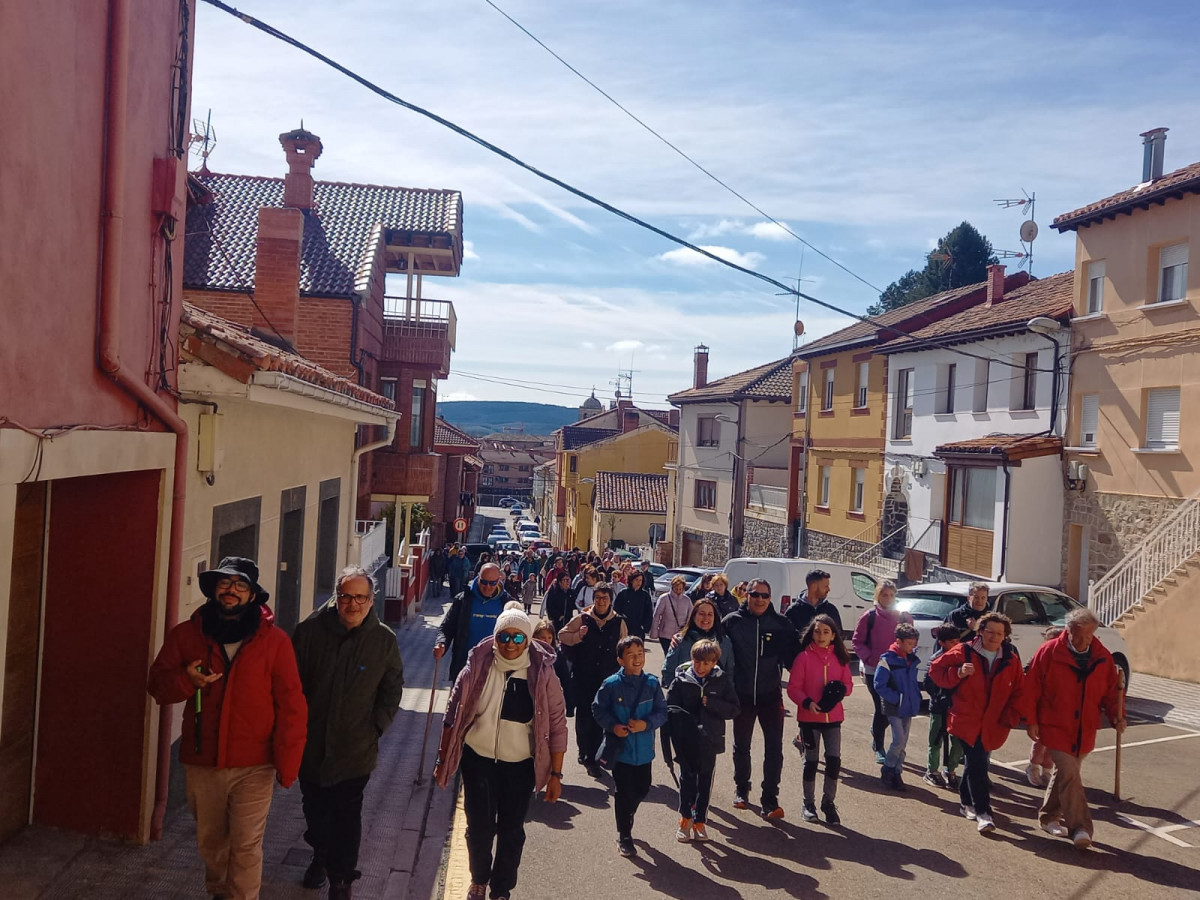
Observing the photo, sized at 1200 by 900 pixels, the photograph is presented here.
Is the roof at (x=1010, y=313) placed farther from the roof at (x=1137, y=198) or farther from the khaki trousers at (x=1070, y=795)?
the khaki trousers at (x=1070, y=795)

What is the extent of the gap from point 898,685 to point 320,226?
17730mm

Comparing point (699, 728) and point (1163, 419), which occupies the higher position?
point (1163, 419)

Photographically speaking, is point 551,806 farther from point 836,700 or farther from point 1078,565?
point 1078,565

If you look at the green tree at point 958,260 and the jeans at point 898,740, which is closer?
the jeans at point 898,740

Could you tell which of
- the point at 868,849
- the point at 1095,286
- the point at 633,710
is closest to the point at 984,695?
the point at 868,849

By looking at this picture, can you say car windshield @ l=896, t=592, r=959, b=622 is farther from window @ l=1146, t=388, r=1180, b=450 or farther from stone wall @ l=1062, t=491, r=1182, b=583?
window @ l=1146, t=388, r=1180, b=450

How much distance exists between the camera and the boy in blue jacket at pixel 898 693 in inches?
337

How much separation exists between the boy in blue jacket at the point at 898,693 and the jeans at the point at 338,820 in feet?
15.8

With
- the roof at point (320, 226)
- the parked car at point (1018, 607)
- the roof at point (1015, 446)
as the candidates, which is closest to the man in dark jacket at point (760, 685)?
the parked car at point (1018, 607)

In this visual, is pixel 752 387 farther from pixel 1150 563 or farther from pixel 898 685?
pixel 898 685

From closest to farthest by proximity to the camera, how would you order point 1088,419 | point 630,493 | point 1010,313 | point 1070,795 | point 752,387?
point 1070,795, point 1088,419, point 1010,313, point 752,387, point 630,493

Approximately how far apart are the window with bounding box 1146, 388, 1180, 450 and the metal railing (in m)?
1.45

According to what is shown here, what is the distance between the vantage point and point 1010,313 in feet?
78.0

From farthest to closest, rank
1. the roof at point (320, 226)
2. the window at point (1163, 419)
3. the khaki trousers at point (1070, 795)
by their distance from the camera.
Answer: the window at point (1163, 419), the roof at point (320, 226), the khaki trousers at point (1070, 795)
